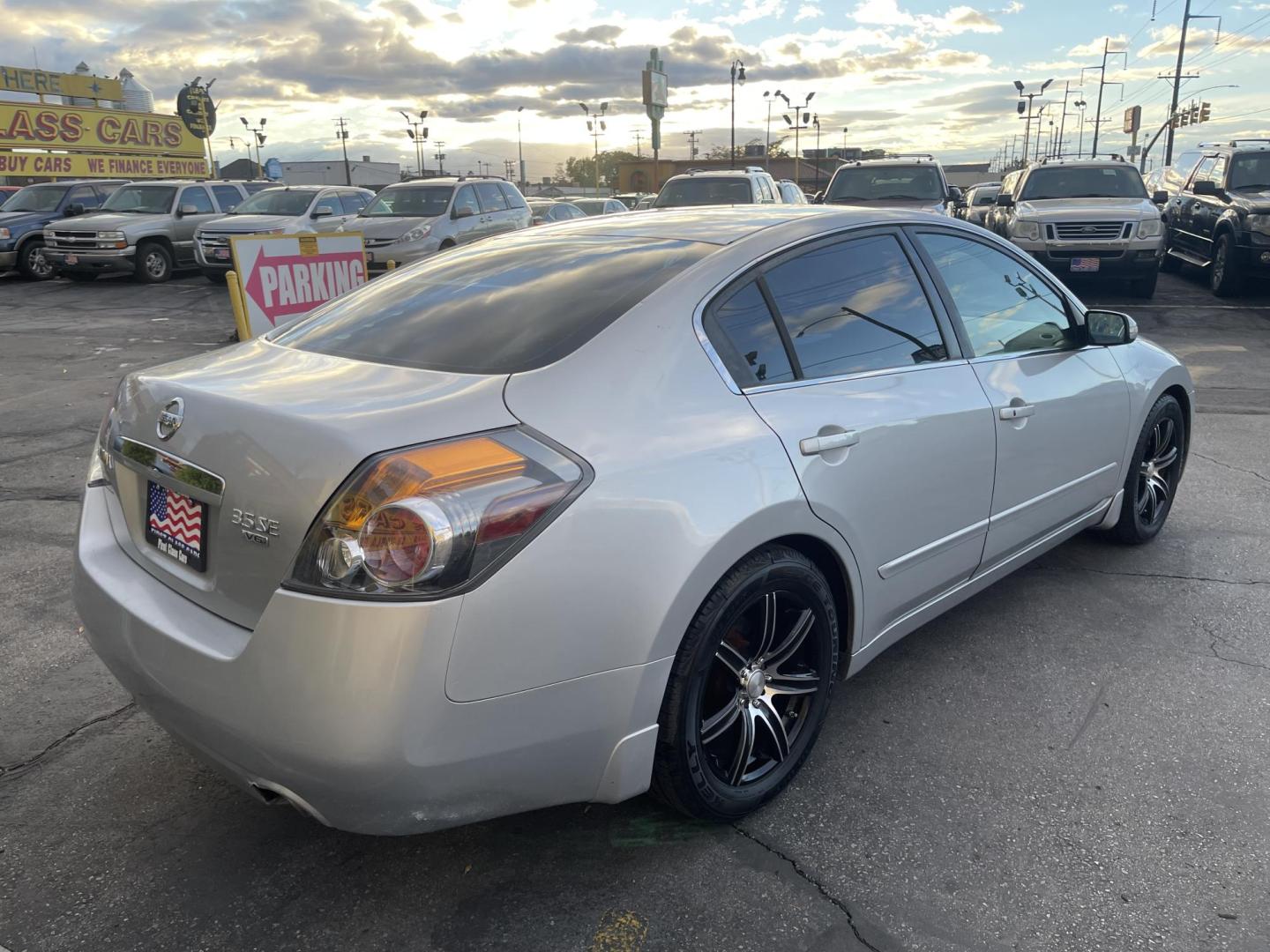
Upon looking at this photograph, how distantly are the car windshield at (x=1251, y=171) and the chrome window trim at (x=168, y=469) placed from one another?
15.0 meters

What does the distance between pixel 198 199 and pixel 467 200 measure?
6.64m

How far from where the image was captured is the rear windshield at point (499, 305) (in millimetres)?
2479

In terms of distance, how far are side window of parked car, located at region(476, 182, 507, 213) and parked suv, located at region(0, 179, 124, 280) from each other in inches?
327

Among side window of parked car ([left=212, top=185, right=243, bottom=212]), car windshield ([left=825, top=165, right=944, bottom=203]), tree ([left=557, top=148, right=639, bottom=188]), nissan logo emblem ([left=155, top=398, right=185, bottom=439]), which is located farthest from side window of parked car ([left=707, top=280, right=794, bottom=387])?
tree ([left=557, top=148, right=639, bottom=188])

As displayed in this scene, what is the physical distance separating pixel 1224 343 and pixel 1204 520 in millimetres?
6967

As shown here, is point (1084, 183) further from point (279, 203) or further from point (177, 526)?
point (177, 526)

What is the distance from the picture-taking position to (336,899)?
7.84 feet

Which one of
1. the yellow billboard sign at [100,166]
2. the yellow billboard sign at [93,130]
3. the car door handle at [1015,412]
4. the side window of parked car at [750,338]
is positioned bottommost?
the car door handle at [1015,412]

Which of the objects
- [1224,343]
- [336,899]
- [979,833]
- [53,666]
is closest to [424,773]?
[336,899]

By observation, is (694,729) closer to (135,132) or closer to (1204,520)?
(1204,520)

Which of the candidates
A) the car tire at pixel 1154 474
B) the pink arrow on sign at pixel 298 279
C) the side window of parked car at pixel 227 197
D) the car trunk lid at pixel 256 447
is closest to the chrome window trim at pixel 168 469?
the car trunk lid at pixel 256 447

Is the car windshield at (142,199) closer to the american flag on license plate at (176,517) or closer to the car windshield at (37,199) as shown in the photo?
the car windshield at (37,199)

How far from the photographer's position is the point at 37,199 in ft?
64.1

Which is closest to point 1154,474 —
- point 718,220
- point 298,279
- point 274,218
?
point 718,220
